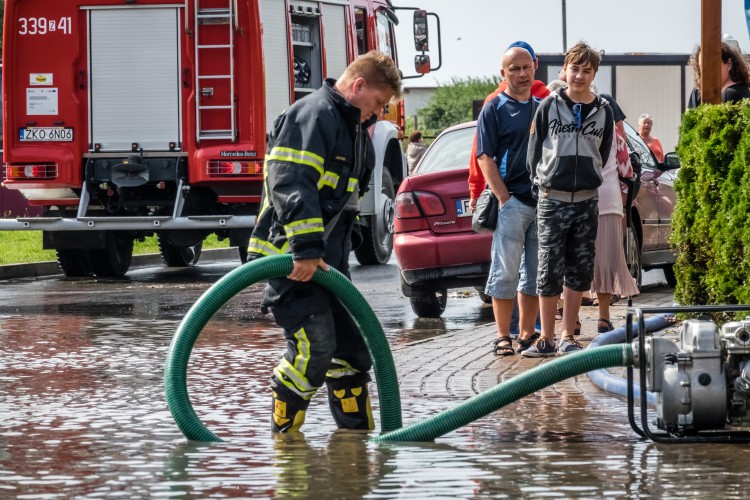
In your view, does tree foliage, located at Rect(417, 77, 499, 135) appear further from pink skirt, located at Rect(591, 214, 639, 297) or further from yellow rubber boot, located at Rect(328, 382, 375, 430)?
yellow rubber boot, located at Rect(328, 382, 375, 430)

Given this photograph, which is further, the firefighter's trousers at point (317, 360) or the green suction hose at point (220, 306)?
the firefighter's trousers at point (317, 360)

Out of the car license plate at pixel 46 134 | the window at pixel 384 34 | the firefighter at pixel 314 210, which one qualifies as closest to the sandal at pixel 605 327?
the firefighter at pixel 314 210

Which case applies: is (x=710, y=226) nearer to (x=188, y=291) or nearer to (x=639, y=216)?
(x=639, y=216)

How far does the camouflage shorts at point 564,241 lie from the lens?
29.0ft

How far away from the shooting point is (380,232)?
1997cm

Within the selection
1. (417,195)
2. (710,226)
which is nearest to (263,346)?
(417,195)

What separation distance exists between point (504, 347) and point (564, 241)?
0.74m

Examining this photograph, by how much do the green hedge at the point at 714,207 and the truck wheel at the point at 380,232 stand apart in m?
10.1

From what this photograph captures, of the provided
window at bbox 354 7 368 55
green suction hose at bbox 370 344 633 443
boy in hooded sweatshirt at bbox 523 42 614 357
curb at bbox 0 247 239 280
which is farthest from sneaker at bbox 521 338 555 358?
curb at bbox 0 247 239 280

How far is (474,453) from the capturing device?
19.6 ft

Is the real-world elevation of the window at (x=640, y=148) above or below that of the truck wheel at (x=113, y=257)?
above

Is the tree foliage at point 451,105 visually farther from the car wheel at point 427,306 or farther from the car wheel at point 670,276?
the car wheel at point 427,306

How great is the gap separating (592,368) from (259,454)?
134 centimetres

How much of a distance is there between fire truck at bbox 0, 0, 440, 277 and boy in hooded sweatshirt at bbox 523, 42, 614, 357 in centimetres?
767
